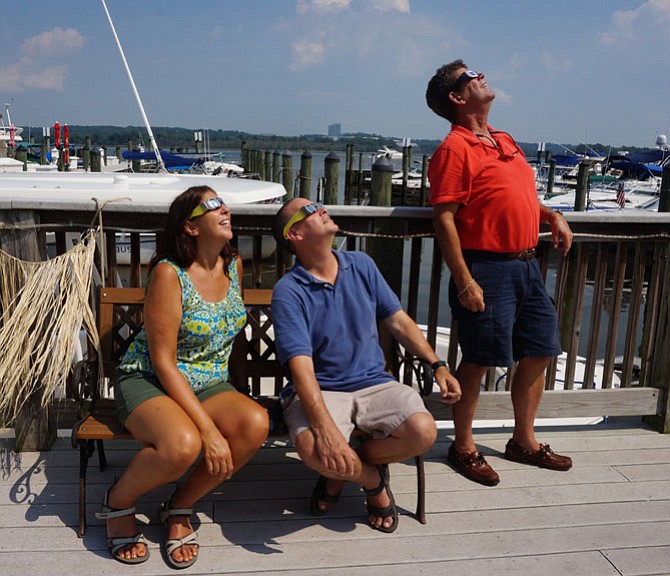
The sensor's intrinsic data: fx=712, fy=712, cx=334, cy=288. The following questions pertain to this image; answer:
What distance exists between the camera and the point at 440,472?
3.37 metres

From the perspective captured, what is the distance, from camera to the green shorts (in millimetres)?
2660

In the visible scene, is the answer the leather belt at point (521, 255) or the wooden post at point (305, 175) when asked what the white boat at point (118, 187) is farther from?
the wooden post at point (305, 175)

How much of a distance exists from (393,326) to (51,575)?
1.57 m

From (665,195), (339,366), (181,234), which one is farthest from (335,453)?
(665,195)

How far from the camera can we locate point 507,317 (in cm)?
317

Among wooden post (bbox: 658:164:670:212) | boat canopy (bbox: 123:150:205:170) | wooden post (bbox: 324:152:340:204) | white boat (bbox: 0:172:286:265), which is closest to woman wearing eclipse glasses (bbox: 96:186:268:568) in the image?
white boat (bbox: 0:172:286:265)

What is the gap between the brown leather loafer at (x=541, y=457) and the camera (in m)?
3.42

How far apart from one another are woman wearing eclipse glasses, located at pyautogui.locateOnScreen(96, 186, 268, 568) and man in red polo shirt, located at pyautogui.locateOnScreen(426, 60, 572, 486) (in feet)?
3.19

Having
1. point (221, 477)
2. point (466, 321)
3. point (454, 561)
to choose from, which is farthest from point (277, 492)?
point (466, 321)

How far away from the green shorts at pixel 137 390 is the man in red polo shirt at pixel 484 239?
1122 millimetres

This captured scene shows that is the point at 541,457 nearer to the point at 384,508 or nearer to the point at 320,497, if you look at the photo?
the point at 384,508

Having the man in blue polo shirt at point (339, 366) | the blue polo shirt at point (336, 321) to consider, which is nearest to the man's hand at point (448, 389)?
the man in blue polo shirt at point (339, 366)

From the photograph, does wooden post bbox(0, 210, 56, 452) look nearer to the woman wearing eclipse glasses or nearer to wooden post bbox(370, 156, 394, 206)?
the woman wearing eclipse glasses

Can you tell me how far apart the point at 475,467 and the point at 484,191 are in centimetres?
128
